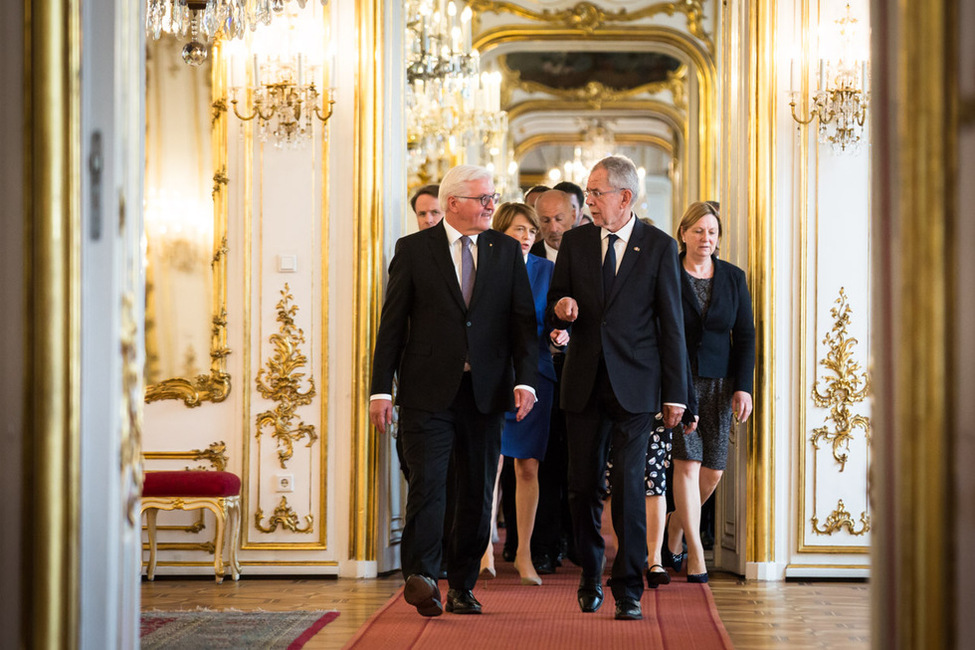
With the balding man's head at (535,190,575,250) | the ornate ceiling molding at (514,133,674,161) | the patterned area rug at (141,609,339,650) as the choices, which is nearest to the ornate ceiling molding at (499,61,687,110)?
the ornate ceiling molding at (514,133,674,161)

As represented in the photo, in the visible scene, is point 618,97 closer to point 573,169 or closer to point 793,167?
point 573,169

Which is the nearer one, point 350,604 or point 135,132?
point 135,132

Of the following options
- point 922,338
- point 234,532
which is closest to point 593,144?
point 234,532

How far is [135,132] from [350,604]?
3.14 meters

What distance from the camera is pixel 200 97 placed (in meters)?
6.29

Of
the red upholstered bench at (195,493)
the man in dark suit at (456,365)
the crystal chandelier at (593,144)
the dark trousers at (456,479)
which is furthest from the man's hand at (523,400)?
the crystal chandelier at (593,144)

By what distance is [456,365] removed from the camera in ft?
15.3

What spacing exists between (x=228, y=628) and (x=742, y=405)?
2643 mm

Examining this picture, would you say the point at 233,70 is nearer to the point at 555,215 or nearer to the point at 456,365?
the point at 555,215

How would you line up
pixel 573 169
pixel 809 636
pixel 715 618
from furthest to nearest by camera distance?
pixel 573 169, pixel 715 618, pixel 809 636

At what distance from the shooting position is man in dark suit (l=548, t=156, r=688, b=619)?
457 cm

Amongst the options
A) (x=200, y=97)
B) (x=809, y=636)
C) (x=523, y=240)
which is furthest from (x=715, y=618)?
(x=200, y=97)

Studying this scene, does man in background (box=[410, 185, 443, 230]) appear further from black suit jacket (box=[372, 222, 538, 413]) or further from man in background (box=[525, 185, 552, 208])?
black suit jacket (box=[372, 222, 538, 413])

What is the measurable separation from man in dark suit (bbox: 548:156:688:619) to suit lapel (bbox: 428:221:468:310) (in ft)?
1.25
